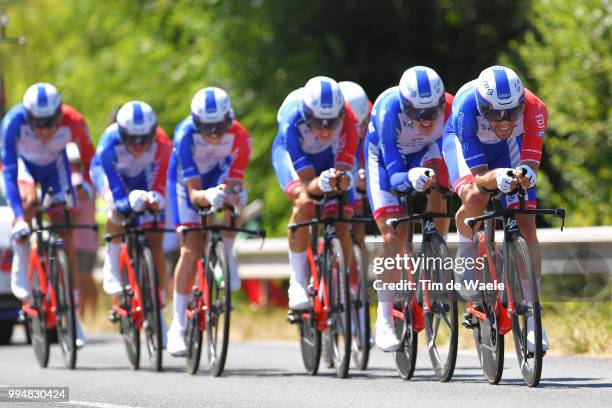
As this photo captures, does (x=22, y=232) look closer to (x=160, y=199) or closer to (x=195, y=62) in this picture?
(x=160, y=199)

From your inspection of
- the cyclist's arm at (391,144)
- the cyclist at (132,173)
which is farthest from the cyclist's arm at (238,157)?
the cyclist's arm at (391,144)

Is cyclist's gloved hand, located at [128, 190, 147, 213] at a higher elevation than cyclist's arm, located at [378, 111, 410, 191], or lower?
lower

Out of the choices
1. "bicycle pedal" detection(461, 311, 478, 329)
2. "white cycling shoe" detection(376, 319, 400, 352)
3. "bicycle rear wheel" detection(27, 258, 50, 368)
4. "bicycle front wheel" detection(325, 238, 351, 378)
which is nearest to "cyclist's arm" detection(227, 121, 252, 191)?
"bicycle front wheel" detection(325, 238, 351, 378)

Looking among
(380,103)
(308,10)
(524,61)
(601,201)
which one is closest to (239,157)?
(380,103)

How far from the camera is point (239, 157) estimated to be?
13.0 meters

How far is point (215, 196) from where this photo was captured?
40.4ft

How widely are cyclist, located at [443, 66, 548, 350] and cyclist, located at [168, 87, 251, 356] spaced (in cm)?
242

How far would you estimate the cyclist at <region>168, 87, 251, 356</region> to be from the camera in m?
12.6

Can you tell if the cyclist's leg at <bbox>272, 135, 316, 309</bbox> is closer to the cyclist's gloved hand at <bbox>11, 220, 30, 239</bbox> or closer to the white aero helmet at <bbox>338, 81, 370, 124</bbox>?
the white aero helmet at <bbox>338, 81, 370, 124</bbox>

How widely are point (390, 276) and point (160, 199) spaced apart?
259cm

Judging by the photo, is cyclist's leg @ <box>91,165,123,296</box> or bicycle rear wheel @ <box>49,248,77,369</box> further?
cyclist's leg @ <box>91,165,123,296</box>

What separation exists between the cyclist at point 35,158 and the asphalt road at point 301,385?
107cm

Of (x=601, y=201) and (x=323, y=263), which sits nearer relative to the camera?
(x=323, y=263)

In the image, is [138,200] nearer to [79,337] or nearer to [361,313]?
[79,337]
